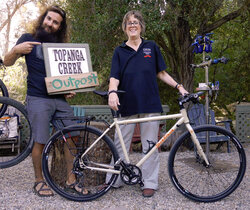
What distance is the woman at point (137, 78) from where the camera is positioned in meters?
3.45

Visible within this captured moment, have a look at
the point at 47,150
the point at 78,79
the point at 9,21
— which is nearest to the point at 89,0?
the point at 78,79

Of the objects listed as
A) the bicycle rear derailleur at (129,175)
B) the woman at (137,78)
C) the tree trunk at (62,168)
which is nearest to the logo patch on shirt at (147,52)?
the woman at (137,78)

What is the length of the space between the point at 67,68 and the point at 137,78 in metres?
0.78

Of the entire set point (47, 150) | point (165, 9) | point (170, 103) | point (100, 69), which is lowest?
point (170, 103)

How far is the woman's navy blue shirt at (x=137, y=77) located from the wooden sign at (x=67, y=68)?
0.33m

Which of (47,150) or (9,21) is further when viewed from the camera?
(9,21)

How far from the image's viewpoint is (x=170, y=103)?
980cm

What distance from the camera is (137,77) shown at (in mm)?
3447

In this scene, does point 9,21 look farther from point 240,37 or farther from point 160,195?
point 160,195

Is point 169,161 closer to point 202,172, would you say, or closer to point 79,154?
point 202,172

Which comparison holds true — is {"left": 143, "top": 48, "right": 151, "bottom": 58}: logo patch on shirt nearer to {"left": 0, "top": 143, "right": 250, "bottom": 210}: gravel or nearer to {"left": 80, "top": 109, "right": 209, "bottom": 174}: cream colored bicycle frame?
{"left": 80, "top": 109, "right": 209, "bottom": 174}: cream colored bicycle frame

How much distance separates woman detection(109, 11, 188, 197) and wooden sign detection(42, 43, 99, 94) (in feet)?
1.01

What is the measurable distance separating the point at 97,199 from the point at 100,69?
4.42 meters

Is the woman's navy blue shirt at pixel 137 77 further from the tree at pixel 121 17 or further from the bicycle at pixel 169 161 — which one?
the tree at pixel 121 17
